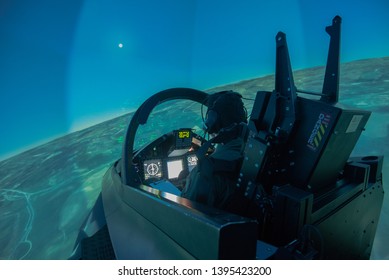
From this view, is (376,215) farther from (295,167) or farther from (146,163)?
(146,163)

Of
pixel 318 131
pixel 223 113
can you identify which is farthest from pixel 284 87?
pixel 223 113

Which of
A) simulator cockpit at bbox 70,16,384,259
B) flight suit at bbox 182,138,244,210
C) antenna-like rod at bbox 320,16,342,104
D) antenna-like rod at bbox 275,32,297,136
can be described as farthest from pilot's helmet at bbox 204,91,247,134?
antenna-like rod at bbox 320,16,342,104

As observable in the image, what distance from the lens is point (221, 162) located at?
1303 mm

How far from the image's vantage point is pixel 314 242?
3.01 feet

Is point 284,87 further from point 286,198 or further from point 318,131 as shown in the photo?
point 286,198

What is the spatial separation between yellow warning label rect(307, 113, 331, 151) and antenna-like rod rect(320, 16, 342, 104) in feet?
0.71

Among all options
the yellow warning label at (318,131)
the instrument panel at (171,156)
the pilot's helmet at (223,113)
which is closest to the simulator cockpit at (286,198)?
the yellow warning label at (318,131)

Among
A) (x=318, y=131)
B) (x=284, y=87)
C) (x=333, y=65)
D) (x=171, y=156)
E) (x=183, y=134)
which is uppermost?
(x=333, y=65)

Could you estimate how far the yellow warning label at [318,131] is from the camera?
96 cm

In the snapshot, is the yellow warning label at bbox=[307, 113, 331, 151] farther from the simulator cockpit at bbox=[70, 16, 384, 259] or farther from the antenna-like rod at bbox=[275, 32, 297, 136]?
the antenna-like rod at bbox=[275, 32, 297, 136]

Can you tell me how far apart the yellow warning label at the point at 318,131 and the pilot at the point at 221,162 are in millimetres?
435

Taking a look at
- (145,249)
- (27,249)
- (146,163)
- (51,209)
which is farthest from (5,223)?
(145,249)

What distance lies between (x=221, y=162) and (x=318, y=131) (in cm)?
57

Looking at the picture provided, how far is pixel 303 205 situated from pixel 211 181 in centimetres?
51
